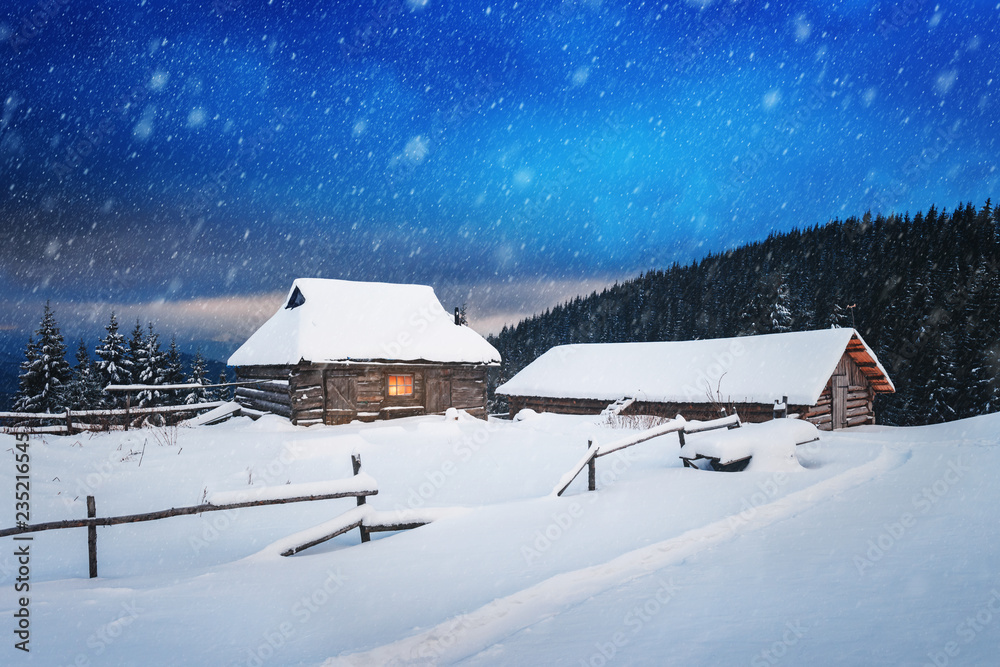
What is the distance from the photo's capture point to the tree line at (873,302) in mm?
36938

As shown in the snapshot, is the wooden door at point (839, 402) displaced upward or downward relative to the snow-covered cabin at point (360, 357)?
downward

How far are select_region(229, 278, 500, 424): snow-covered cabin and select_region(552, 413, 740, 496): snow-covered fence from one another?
10064 millimetres

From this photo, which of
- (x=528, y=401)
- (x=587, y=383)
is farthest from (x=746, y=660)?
(x=528, y=401)

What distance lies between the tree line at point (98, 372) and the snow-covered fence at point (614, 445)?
91.2 ft

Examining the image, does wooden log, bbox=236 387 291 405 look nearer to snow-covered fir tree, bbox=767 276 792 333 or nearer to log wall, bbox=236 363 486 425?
log wall, bbox=236 363 486 425

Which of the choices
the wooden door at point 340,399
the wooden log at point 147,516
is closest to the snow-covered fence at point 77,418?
the wooden door at point 340,399

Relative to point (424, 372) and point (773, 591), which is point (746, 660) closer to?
point (773, 591)

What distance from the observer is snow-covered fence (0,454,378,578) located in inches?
211

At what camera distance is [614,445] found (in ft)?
31.5

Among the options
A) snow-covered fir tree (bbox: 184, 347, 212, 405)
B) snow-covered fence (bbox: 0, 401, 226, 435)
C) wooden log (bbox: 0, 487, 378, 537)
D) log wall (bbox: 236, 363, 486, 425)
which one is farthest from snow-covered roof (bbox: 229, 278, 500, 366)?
snow-covered fir tree (bbox: 184, 347, 212, 405)

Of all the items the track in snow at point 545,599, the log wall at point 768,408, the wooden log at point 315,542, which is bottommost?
the log wall at point 768,408

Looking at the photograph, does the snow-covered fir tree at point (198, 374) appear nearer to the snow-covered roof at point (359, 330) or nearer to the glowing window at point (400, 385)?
the snow-covered roof at point (359, 330)

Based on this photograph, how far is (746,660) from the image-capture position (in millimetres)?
3453

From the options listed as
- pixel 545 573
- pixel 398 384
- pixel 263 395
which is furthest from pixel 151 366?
pixel 545 573
